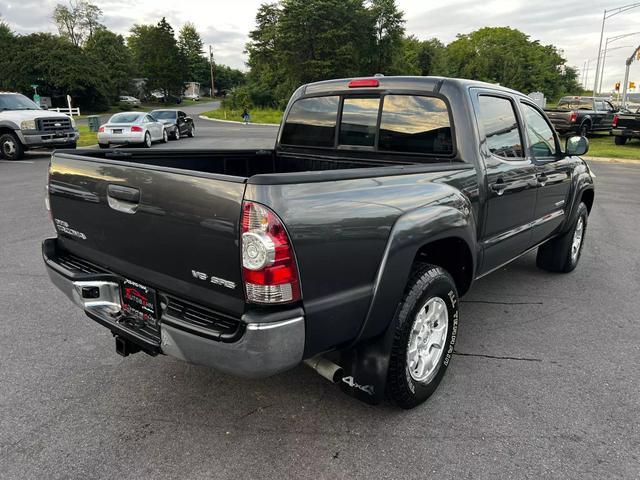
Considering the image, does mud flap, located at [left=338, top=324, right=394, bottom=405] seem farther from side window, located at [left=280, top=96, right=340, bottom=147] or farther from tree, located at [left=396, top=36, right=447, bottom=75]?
tree, located at [left=396, top=36, right=447, bottom=75]

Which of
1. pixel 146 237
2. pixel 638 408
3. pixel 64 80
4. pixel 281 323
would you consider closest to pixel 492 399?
pixel 638 408

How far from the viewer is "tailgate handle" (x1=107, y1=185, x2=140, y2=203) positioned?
235cm

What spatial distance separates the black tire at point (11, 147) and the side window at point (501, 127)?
14.7 metres

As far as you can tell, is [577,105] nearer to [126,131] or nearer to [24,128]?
[126,131]

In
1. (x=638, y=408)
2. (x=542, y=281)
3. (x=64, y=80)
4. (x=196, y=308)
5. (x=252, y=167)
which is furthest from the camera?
(x=64, y=80)

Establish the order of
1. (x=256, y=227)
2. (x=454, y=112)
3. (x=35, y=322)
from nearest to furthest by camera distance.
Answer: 1. (x=256, y=227)
2. (x=454, y=112)
3. (x=35, y=322)

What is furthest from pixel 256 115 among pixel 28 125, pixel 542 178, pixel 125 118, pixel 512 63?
pixel 512 63

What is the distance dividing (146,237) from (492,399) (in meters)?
2.19

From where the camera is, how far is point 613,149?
18.0m

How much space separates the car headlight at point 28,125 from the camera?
14.1m

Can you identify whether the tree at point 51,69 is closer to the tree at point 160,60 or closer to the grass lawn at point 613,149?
the tree at point 160,60

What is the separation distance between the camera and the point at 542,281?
16.7ft

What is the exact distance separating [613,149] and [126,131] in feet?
58.8

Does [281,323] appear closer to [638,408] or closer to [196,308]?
[196,308]
